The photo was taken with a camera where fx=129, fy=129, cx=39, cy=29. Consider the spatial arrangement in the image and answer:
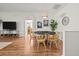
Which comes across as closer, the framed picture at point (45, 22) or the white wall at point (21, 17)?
the framed picture at point (45, 22)

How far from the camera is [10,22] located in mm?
3693

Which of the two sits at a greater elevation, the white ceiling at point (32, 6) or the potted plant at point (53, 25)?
the white ceiling at point (32, 6)

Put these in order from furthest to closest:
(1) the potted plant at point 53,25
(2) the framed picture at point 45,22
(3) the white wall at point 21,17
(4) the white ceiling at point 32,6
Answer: (3) the white wall at point 21,17
(2) the framed picture at point 45,22
(1) the potted plant at point 53,25
(4) the white ceiling at point 32,6

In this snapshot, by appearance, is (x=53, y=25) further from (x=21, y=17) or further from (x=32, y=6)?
(x=21, y=17)

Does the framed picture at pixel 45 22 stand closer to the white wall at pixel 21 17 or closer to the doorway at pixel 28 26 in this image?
the white wall at pixel 21 17

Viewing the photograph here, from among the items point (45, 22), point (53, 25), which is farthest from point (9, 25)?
point (53, 25)

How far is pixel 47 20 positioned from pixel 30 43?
0.91 meters

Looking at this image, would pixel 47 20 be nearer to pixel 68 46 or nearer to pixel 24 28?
pixel 24 28

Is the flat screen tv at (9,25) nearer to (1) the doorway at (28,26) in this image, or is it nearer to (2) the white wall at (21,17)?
(2) the white wall at (21,17)

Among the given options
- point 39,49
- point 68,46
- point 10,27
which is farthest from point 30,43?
point 68,46

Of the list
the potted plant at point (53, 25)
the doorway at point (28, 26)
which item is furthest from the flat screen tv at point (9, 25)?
the potted plant at point (53, 25)

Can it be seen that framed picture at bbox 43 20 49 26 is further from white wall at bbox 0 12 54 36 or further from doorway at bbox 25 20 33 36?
doorway at bbox 25 20 33 36

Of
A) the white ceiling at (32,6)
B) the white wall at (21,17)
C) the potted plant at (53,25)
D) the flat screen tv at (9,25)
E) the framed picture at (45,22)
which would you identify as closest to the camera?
the white ceiling at (32,6)

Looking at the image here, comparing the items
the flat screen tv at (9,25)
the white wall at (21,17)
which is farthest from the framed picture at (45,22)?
the flat screen tv at (9,25)
